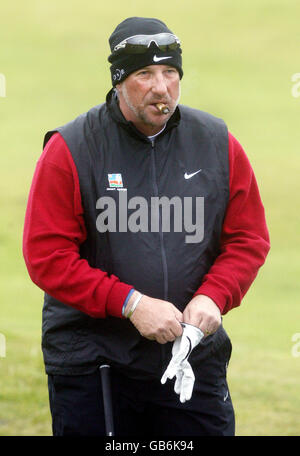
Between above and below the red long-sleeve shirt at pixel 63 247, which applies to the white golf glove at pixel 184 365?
below

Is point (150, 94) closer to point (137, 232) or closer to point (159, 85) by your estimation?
point (159, 85)

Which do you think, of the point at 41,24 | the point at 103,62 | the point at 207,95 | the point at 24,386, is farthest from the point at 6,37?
the point at 24,386

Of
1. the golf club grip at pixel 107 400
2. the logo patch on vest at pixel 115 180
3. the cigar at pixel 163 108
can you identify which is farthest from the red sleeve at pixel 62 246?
the cigar at pixel 163 108

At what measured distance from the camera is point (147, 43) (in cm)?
396

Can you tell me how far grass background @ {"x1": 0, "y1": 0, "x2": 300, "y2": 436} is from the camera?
786 centimetres

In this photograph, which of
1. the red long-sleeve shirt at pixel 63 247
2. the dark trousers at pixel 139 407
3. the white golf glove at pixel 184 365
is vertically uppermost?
the red long-sleeve shirt at pixel 63 247

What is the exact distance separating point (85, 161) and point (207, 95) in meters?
17.4

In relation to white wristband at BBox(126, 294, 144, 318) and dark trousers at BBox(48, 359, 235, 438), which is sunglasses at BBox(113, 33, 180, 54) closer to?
white wristband at BBox(126, 294, 144, 318)

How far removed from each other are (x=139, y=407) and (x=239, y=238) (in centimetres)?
76

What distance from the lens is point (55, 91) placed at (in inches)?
843

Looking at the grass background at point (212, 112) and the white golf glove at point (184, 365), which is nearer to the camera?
the white golf glove at point (184, 365)

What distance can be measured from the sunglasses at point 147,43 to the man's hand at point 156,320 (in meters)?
0.93

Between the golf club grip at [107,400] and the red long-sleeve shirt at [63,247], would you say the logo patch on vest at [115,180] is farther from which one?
the golf club grip at [107,400]

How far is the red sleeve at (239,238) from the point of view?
13.3 ft
